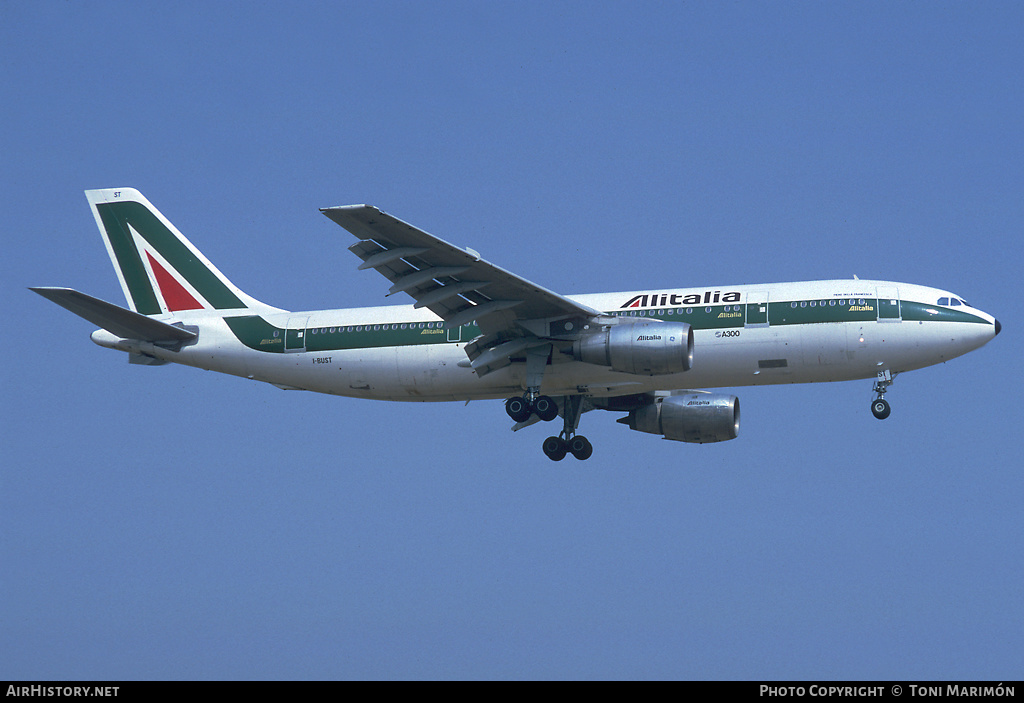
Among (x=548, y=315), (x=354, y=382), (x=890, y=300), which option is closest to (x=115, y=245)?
(x=354, y=382)

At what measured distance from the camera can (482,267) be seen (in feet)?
129

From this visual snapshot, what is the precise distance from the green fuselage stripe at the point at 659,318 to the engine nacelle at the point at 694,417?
6.06m

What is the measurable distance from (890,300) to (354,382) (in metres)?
18.0

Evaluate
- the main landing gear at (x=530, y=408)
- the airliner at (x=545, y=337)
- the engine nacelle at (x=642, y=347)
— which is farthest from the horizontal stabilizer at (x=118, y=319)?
the engine nacelle at (x=642, y=347)

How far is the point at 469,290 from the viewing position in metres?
40.5

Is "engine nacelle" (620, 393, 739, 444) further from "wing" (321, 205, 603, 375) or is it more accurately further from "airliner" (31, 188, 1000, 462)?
"wing" (321, 205, 603, 375)

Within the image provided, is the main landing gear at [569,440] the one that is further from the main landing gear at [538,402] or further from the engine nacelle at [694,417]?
the engine nacelle at [694,417]

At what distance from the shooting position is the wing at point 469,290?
124 ft

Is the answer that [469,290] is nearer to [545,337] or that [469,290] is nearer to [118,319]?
[545,337]
